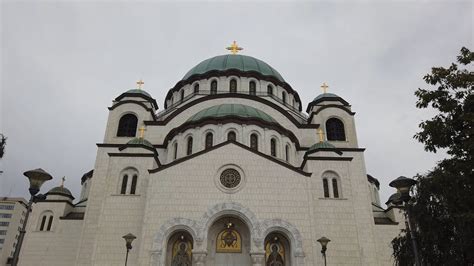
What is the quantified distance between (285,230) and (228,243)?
313 centimetres

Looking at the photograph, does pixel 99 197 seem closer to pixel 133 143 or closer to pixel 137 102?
pixel 133 143

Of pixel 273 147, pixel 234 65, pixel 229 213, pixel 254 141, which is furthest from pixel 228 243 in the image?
pixel 234 65

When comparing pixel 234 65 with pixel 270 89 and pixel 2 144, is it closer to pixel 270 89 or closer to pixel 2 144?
pixel 270 89

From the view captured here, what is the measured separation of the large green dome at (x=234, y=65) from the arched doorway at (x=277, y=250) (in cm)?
1796

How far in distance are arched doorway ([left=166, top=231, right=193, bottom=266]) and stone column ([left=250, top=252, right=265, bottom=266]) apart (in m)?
3.23

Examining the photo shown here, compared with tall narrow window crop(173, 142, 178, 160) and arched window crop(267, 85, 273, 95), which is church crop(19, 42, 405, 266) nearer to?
tall narrow window crop(173, 142, 178, 160)

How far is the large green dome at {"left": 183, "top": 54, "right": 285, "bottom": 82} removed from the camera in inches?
1291

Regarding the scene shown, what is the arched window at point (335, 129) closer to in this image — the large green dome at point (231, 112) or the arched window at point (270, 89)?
the large green dome at point (231, 112)

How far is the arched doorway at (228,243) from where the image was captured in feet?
58.7

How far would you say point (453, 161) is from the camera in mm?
9945

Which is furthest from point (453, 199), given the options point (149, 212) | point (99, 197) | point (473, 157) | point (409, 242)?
point (99, 197)

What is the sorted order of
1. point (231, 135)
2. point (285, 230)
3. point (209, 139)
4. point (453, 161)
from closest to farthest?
1. point (453, 161)
2. point (285, 230)
3. point (231, 135)
4. point (209, 139)

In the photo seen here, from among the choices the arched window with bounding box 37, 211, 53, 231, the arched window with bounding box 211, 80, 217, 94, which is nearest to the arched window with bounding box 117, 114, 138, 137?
the arched window with bounding box 37, 211, 53, 231

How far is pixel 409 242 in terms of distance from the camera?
13.5 metres
